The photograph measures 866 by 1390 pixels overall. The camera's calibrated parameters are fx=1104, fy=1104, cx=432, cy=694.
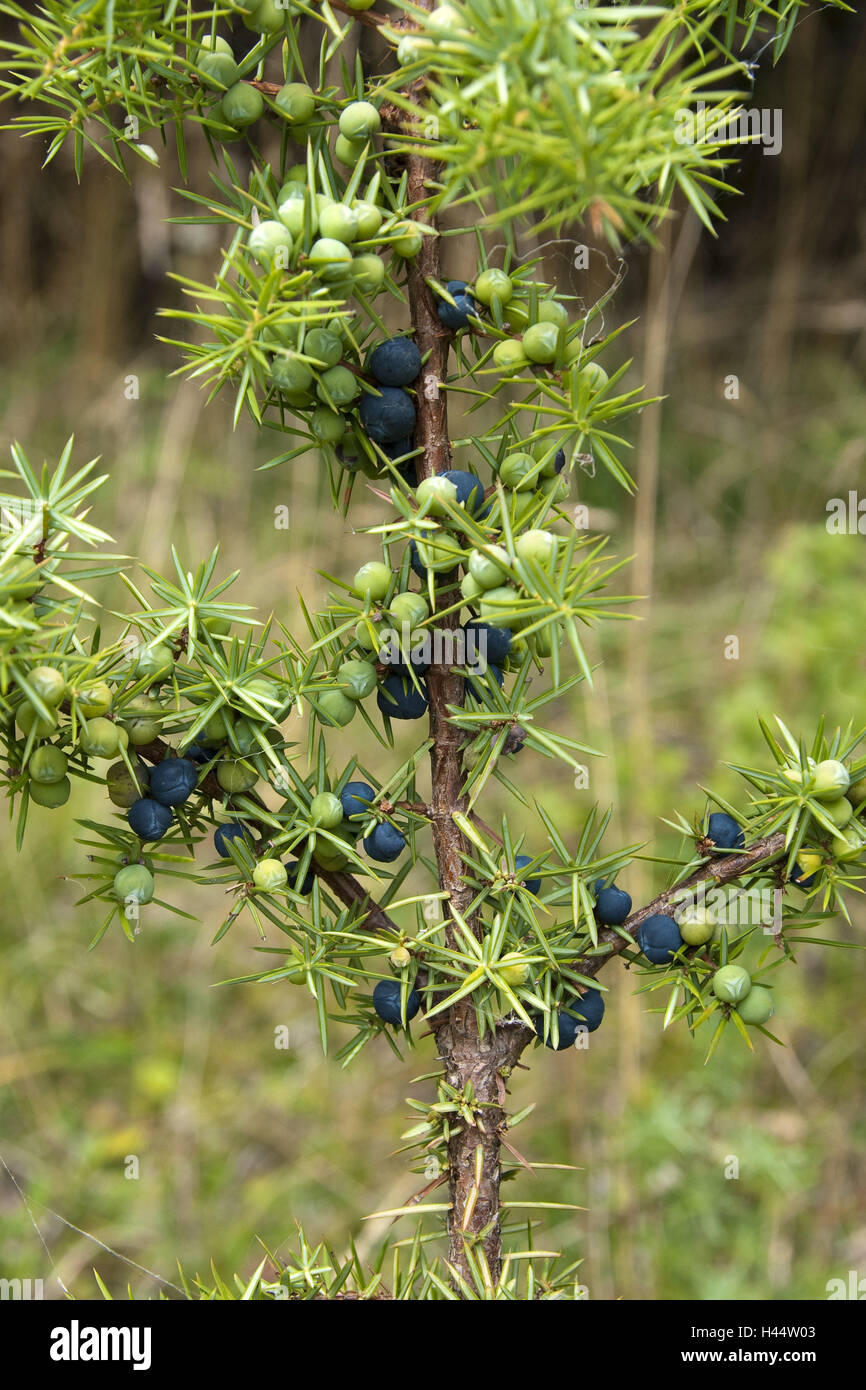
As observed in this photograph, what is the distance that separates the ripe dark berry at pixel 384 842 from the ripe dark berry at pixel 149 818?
0.11 metres

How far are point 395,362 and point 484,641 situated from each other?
15 cm

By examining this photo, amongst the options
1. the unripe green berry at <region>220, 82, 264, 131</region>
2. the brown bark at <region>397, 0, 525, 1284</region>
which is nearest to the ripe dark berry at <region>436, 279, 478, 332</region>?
the brown bark at <region>397, 0, 525, 1284</region>

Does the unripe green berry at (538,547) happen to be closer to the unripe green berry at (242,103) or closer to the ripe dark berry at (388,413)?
the ripe dark berry at (388,413)

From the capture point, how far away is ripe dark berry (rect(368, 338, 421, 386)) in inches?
22.5

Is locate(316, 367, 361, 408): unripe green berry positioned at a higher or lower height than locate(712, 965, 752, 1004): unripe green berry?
higher

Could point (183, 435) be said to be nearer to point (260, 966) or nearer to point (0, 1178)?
point (260, 966)

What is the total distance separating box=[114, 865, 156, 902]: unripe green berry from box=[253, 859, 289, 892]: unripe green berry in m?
0.06

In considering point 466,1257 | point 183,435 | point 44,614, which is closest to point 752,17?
point 44,614

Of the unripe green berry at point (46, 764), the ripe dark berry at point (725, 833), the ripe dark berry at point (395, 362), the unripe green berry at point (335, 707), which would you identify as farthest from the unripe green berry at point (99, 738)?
the ripe dark berry at point (725, 833)

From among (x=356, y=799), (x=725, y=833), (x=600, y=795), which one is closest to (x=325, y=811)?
(x=356, y=799)

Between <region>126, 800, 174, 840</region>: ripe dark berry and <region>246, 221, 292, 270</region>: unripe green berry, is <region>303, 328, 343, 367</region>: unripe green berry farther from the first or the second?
<region>126, 800, 174, 840</region>: ripe dark berry

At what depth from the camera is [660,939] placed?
0.62m

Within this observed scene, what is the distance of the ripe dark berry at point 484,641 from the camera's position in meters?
0.59
